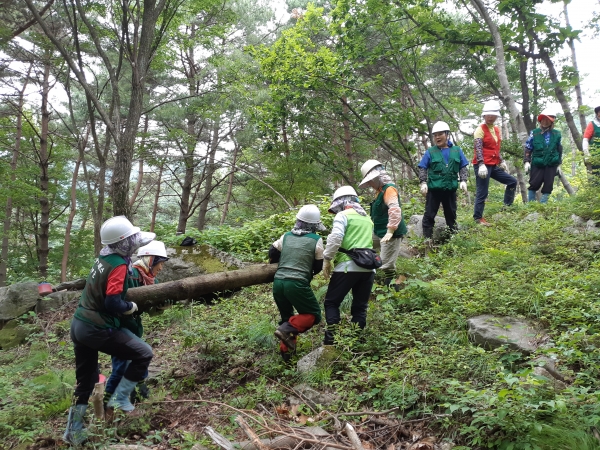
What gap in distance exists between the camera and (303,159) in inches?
550

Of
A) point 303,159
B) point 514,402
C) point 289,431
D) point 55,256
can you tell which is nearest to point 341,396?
point 289,431

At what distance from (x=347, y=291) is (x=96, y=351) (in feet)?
9.26

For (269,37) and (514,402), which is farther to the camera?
(269,37)

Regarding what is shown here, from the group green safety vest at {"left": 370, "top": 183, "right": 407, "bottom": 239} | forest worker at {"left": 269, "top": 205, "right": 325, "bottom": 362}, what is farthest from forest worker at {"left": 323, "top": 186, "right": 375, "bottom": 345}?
green safety vest at {"left": 370, "top": 183, "right": 407, "bottom": 239}

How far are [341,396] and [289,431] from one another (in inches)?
29.9

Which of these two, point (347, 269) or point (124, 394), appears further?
point (347, 269)

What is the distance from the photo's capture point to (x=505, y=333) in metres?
4.26

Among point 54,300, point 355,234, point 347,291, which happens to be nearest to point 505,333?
point 347,291

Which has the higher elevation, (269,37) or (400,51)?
(269,37)

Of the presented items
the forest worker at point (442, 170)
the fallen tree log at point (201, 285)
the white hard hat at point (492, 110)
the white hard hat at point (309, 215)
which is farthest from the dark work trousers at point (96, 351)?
the white hard hat at point (492, 110)

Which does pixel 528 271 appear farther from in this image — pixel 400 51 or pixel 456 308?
pixel 400 51

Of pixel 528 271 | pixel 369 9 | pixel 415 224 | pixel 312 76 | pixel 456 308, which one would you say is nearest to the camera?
pixel 456 308

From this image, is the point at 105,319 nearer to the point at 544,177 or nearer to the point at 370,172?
the point at 370,172

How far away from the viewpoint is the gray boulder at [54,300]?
8.48m
